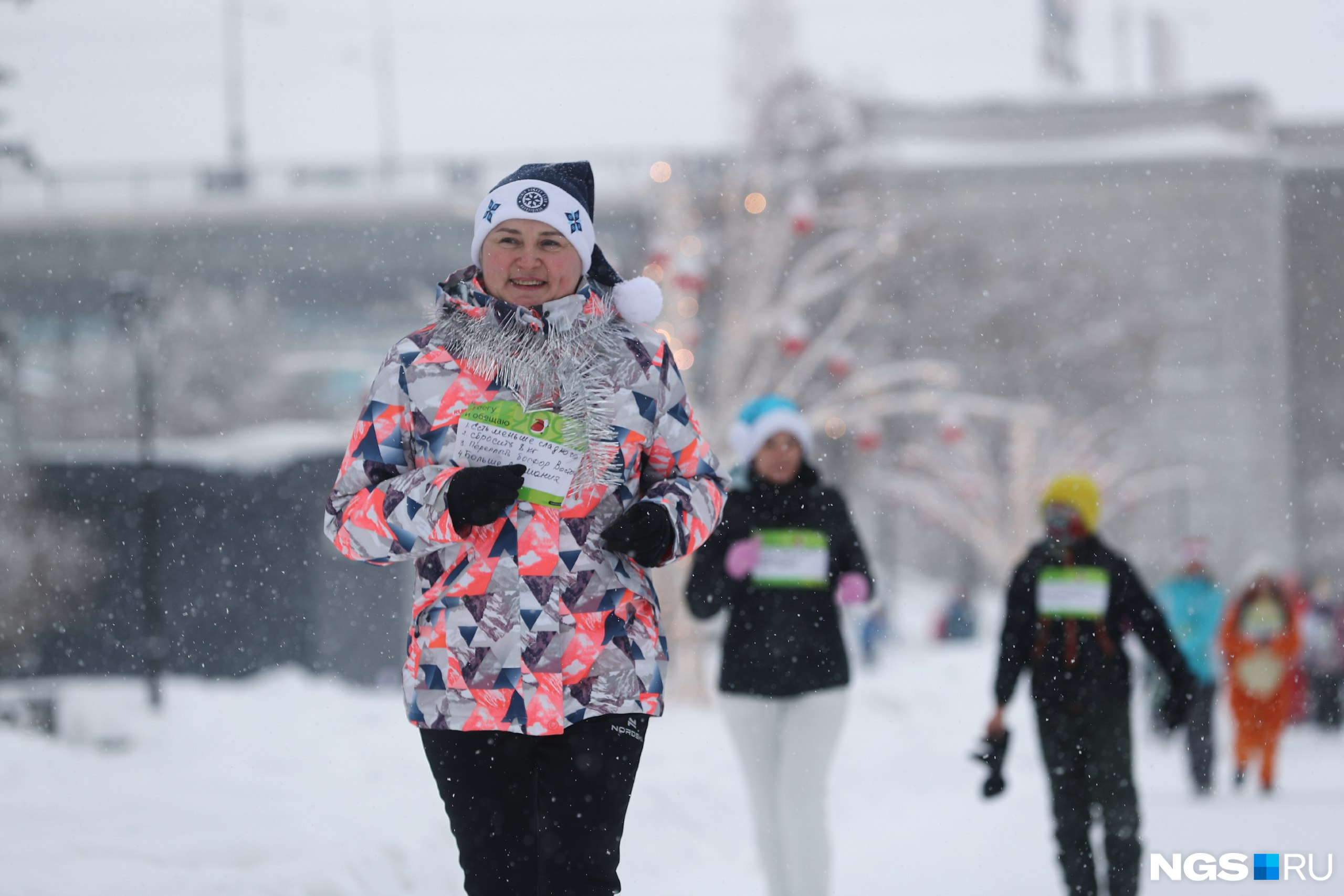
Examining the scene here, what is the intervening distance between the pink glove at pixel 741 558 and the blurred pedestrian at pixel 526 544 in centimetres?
175

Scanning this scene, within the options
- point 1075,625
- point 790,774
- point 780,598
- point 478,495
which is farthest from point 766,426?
point 478,495

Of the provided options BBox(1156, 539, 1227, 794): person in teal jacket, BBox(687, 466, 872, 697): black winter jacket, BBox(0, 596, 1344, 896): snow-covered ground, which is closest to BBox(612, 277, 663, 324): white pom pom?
BBox(687, 466, 872, 697): black winter jacket

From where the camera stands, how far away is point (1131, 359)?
26.7 metres

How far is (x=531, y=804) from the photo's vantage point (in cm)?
243

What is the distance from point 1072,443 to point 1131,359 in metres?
2.83

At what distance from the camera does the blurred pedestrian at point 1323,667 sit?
13.2m

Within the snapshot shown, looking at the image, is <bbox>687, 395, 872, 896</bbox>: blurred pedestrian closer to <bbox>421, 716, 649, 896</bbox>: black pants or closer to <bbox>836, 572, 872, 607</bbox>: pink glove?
<bbox>836, 572, 872, 607</bbox>: pink glove

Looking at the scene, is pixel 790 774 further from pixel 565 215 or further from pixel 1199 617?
pixel 1199 617

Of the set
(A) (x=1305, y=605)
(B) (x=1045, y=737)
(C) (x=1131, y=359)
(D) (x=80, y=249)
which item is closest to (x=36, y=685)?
(D) (x=80, y=249)

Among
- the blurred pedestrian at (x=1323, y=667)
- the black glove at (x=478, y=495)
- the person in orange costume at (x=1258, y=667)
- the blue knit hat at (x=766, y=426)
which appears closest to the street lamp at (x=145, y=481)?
the blue knit hat at (x=766, y=426)

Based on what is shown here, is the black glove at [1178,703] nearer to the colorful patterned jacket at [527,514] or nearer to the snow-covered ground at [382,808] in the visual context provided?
the snow-covered ground at [382,808]

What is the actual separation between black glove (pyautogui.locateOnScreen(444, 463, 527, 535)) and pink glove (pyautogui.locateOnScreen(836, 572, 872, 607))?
2183 mm

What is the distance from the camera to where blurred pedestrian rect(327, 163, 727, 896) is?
93.1 inches

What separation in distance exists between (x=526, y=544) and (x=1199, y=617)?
831 cm
